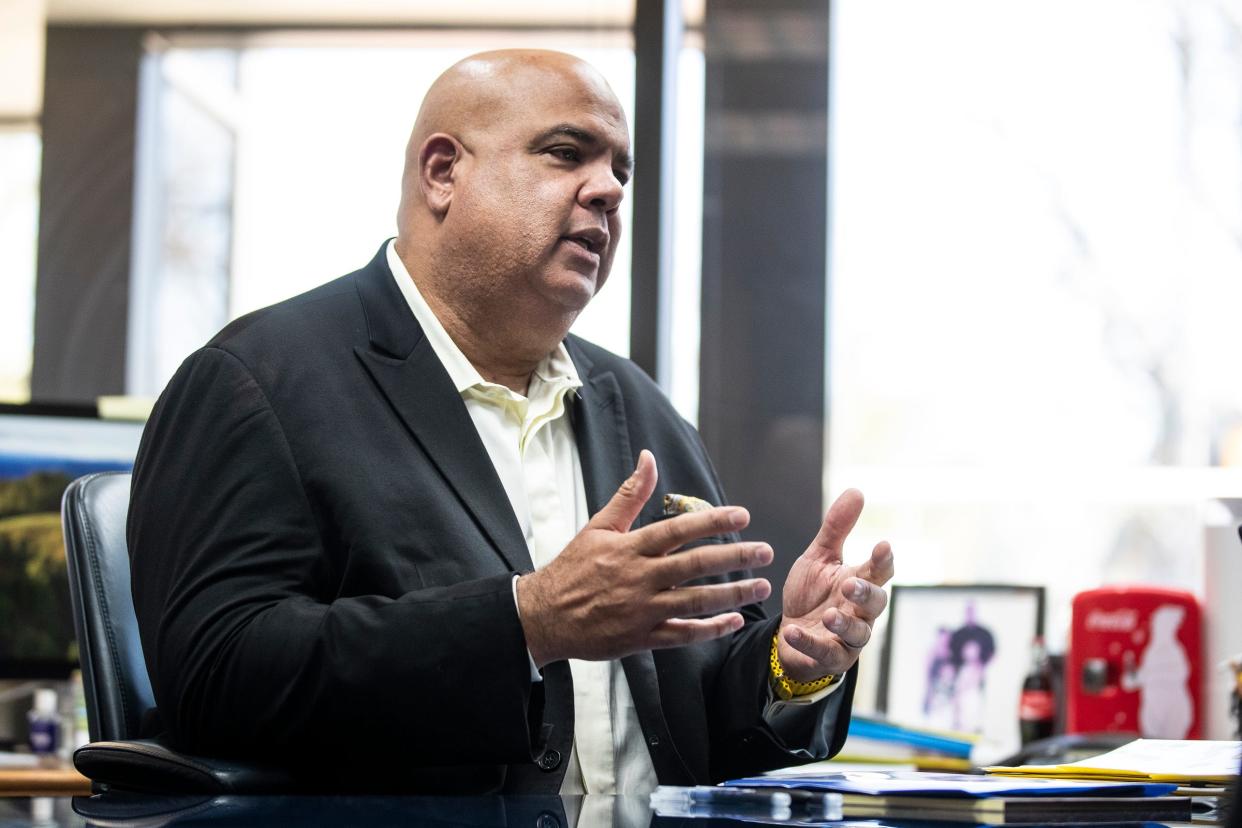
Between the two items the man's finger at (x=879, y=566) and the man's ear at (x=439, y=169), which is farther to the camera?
the man's ear at (x=439, y=169)

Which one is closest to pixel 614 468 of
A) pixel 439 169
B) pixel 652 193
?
pixel 439 169

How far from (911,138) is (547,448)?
6.05ft

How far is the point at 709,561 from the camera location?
1.26m

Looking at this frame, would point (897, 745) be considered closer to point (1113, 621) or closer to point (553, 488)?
point (1113, 621)

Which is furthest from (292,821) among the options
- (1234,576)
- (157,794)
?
(1234,576)

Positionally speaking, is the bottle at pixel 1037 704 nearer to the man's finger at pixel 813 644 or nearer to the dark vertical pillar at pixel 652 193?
the dark vertical pillar at pixel 652 193

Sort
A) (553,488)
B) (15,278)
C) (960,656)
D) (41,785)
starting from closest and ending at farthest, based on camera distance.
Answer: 1. (553,488)
2. (41,785)
3. (960,656)
4. (15,278)

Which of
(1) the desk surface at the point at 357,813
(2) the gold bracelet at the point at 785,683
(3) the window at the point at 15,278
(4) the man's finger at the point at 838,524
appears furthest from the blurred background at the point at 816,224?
(1) the desk surface at the point at 357,813

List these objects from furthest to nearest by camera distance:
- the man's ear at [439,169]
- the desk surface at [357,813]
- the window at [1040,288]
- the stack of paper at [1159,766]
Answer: the window at [1040,288], the man's ear at [439,169], the stack of paper at [1159,766], the desk surface at [357,813]

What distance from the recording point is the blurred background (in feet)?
10.6

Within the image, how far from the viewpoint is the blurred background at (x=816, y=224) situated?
3.22 m

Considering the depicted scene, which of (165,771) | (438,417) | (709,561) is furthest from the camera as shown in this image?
(438,417)

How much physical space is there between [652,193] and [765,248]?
12.1 inches

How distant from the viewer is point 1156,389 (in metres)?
3.20
